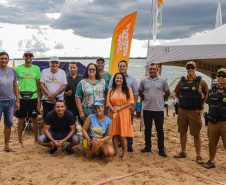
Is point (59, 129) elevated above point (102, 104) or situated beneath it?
situated beneath

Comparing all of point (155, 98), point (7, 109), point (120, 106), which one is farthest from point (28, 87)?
point (155, 98)

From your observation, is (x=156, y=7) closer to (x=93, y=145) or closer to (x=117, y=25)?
(x=117, y=25)

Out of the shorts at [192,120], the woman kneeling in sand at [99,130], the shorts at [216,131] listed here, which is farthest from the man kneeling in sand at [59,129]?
the shorts at [216,131]

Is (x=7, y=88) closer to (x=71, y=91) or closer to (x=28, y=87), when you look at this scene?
(x=28, y=87)

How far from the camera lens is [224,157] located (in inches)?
157

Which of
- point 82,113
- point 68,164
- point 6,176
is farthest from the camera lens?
point 82,113

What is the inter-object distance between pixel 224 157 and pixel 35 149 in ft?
11.8

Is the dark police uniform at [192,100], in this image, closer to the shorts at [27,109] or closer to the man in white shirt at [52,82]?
the man in white shirt at [52,82]

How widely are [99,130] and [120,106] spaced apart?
21.3 inches

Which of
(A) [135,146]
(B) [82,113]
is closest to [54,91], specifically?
(B) [82,113]

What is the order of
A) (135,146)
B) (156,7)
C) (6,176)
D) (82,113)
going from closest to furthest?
(6,176) < (82,113) < (135,146) < (156,7)

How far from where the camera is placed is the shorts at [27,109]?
13.4 feet

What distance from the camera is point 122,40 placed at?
22.9 feet

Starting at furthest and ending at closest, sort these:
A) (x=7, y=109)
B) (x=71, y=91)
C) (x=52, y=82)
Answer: (x=71, y=91) < (x=52, y=82) < (x=7, y=109)
